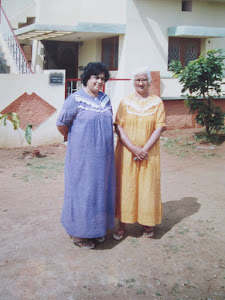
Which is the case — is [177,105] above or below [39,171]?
above

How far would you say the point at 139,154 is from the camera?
365cm

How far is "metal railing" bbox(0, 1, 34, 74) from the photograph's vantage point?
983 cm

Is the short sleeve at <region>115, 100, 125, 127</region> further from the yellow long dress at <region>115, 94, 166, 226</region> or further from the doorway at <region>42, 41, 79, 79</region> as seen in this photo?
the doorway at <region>42, 41, 79, 79</region>

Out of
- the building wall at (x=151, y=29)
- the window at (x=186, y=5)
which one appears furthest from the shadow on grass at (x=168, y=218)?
the window at (x=186, y=5)

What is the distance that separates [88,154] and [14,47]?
808 cm

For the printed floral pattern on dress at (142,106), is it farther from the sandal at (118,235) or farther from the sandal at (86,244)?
the sandal at (86,244)

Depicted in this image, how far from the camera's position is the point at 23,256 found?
11.4ft

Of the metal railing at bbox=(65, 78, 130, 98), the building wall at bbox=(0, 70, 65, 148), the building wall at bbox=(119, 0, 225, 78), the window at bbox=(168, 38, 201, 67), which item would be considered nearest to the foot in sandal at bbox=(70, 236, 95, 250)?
the building wall at bbox=(0, 70, 65, 148)

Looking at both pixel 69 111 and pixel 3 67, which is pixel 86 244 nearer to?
pixel 69 111

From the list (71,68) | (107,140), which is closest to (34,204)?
(107,140)

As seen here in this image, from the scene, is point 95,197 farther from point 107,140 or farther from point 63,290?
point 63,290

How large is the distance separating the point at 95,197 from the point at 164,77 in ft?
24.8

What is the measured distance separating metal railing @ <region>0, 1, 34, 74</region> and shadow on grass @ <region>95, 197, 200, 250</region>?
5.65 m

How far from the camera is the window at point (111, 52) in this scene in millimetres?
11168
